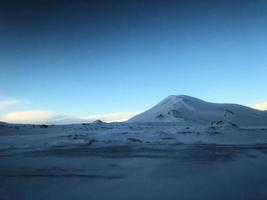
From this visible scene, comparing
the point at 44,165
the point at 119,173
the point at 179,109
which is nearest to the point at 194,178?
the point at 119,173

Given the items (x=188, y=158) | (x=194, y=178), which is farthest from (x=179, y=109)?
(x=194, y=178)

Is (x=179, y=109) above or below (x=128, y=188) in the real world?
above

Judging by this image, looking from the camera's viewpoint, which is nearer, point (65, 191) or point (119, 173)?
point (65, 191)

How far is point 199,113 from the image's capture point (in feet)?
166

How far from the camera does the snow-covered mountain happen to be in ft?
156

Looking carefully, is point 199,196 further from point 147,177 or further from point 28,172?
point 28,172

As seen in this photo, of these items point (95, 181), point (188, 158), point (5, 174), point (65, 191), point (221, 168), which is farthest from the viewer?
point (188, 158)

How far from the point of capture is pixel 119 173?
322 inches

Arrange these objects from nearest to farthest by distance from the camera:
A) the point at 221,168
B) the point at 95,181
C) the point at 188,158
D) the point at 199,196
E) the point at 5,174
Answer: the point at 199,196, the point at 95,181, the point at 5,174, the point at 221,168, the point at 188,158

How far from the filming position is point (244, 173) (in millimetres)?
8227

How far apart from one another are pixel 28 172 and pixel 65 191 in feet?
7.85

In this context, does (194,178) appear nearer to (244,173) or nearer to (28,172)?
(244,173)

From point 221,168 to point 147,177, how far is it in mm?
2110

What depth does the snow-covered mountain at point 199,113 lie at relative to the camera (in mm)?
47500
